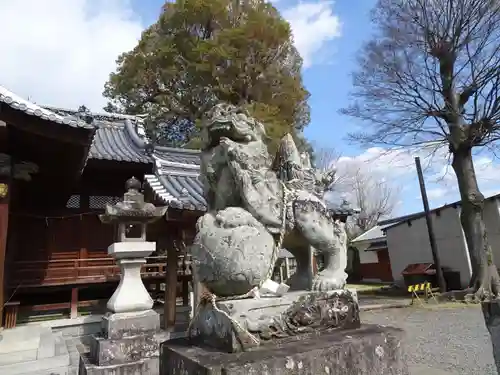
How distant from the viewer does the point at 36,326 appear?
7.34 m

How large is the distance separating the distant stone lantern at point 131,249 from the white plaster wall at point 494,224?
15752mm

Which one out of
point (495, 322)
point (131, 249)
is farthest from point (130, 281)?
point (495, 322)

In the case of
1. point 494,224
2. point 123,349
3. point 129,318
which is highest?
point 494,224

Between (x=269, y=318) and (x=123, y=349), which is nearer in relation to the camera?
(x=269, y=318)

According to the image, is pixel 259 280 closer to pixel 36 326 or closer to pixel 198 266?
pixel 198 266

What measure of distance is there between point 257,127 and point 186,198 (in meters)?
5.49

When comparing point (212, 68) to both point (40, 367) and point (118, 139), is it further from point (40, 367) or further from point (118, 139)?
point (40, 367)

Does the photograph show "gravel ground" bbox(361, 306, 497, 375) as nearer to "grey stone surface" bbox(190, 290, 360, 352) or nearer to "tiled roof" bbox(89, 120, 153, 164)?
"grey stone surface" bbox(190, 290, 360, 352)

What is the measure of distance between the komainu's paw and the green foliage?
1117 cm

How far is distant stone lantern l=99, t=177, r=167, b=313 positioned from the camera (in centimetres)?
548

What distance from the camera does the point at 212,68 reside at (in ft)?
46.8

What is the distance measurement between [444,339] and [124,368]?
575cm

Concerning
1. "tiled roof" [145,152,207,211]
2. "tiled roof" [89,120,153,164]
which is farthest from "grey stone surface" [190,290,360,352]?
"tiled roof" [89,120,153,164]

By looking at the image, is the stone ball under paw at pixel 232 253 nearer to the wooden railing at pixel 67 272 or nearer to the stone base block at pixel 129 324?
the stone base block at pixel 129 324
